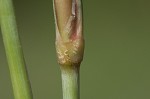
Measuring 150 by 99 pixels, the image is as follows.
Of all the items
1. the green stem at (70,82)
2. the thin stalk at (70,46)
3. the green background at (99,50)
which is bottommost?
the green background at (99,50)

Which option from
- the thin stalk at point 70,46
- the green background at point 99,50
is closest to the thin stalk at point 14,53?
the thin stalk at point 70,46

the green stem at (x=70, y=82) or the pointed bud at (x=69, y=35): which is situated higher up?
the pointed bud at (x=69, y=35)

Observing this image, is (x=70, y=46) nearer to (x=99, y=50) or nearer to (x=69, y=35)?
(x=69, y=35)

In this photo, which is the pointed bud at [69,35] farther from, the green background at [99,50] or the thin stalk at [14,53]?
the green background at [99,50]

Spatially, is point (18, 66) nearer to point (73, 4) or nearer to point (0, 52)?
point (73, 4)

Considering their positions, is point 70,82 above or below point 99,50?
above

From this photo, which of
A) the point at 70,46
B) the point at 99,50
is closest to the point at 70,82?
the point at 70,46
